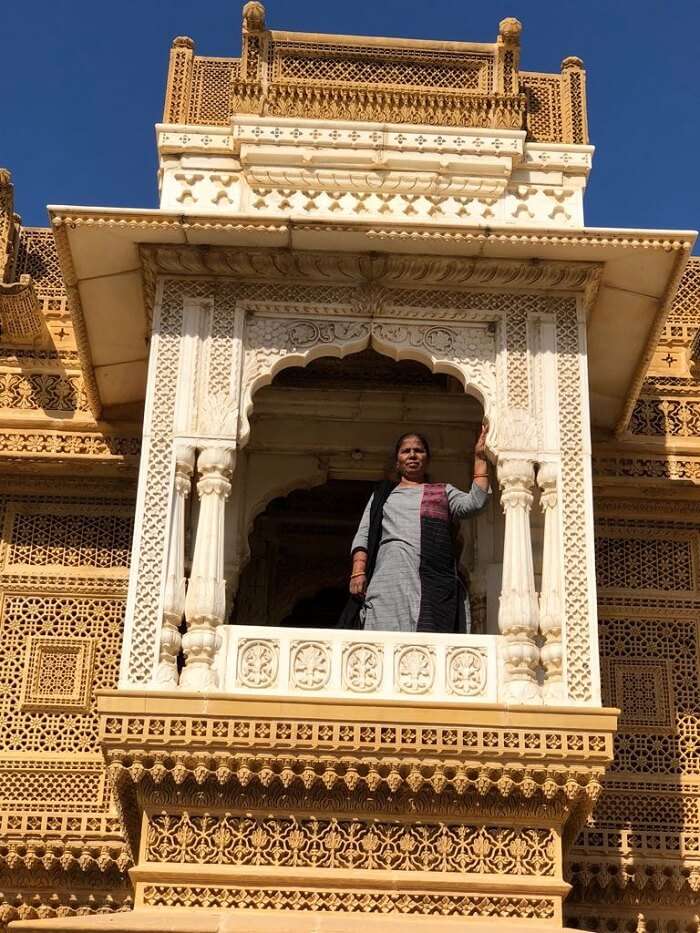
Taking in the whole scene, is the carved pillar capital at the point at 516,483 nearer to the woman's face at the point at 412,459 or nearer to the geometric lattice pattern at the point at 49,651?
the woman's face at the point at 412,459

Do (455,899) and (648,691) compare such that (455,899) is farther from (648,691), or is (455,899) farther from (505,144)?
(505,144)

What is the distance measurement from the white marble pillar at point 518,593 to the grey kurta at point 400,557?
336 millimetres

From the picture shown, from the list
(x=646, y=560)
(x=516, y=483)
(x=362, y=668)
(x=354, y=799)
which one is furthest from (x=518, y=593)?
(x=646, y=560)

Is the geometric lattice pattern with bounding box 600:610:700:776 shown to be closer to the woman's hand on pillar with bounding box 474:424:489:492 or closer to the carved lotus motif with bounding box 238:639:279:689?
the woman's hand on pillar with bounding box 474:424:489:492

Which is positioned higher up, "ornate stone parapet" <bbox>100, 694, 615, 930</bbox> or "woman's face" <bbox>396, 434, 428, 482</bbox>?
"woman's face" <bbox>396, 434, 428, 482</bbox>

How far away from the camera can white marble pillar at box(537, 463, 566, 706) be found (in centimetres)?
790

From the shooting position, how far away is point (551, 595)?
8.09 metres

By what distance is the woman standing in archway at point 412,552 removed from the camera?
8602 mm

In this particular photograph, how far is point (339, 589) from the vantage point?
36.0 feet

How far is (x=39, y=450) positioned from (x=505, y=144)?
3038mm

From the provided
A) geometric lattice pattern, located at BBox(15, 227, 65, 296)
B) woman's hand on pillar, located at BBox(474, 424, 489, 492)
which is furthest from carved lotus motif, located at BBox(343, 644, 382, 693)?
geometric lattice pattern, located at BBox(15, 227, 65, 296)

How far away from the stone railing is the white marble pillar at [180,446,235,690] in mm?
72

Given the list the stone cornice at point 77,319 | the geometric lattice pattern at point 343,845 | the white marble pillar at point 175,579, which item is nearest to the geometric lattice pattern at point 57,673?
the stone cornice at point 77,319

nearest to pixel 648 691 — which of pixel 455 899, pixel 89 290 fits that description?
pixel 455 899
